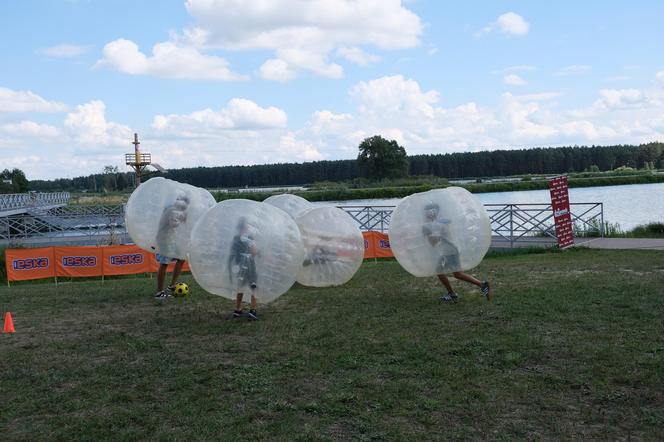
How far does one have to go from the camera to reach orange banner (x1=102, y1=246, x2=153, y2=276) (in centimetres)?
1861

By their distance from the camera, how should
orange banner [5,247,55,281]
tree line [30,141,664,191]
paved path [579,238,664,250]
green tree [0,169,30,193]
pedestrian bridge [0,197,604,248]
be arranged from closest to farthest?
orange banner [5,247,55,281] → paved path [579,238,664,250] → pedestrian bridge [0,197,604,248] → green tree [0,169,30,193] → tree line [30,141,664,191]

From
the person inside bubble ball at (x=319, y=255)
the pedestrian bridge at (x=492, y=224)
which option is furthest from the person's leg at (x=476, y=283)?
the pedestrian bridge at (x=492, y=224)

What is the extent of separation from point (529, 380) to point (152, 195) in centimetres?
851

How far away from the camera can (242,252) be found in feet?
31.9

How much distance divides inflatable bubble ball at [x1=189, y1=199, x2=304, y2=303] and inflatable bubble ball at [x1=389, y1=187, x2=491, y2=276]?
2474 millimetres

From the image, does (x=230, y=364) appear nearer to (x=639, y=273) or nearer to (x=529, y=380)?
(x=529, y=380)

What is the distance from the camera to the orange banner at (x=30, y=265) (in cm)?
1822

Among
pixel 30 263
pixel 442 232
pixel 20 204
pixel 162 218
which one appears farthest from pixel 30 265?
pixel 20 204

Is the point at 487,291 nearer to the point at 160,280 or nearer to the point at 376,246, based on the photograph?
the point at 160,280

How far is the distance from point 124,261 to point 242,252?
34.0ft

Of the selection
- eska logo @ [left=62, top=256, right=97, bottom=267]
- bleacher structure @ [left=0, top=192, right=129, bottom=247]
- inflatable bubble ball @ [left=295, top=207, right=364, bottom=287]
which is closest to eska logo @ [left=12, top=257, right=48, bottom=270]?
eska logo @ [left=62, top=256, right=97, bottom=267]

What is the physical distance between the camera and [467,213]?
36.1 feet

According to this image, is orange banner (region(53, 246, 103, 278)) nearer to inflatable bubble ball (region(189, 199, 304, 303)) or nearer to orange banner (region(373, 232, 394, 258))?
orange banner (region(373, 232, 394, 258))

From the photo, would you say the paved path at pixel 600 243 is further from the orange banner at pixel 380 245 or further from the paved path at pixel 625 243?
the orange banner at pixel 380 245
